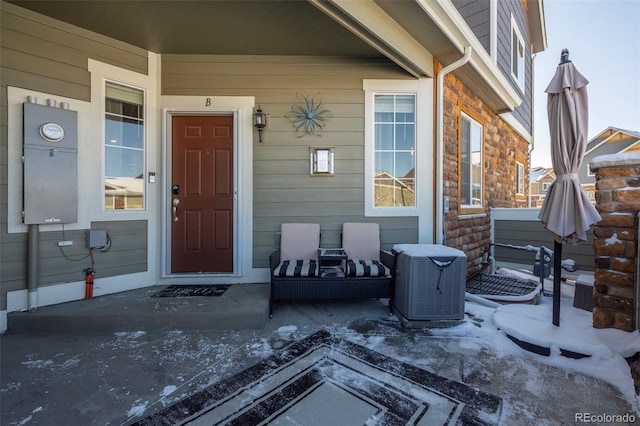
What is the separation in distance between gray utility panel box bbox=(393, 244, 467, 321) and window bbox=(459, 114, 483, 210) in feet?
6.29

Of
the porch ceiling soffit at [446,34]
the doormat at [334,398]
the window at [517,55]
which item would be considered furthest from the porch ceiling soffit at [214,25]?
the window at [517,55]

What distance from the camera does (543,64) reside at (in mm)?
8516

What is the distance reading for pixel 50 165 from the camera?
288cm

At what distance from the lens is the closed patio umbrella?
2.26 metres

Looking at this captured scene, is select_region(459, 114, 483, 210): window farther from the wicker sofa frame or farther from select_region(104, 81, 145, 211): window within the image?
select_region(104, 81, 145, 211): window

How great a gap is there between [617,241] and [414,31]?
2.70 metres

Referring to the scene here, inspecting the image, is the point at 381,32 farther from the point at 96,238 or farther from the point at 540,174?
the point at 540,174

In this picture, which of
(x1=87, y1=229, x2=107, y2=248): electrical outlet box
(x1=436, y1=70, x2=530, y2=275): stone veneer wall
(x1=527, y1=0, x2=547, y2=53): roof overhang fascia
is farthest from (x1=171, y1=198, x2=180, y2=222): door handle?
(x1=527, y1=0, x2=547, y2=53): roof overhang fascia

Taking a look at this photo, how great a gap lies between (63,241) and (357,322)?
3.15 metres

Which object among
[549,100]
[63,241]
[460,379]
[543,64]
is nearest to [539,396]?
[460,379]

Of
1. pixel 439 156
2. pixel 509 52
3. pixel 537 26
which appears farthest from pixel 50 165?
pixel 537 26

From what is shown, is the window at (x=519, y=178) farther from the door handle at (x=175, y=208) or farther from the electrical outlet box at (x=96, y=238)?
the electrical outlet box at (x=96, y=238)

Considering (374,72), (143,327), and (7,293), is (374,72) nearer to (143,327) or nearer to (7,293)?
(143,327)

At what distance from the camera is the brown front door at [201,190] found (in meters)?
3.66
